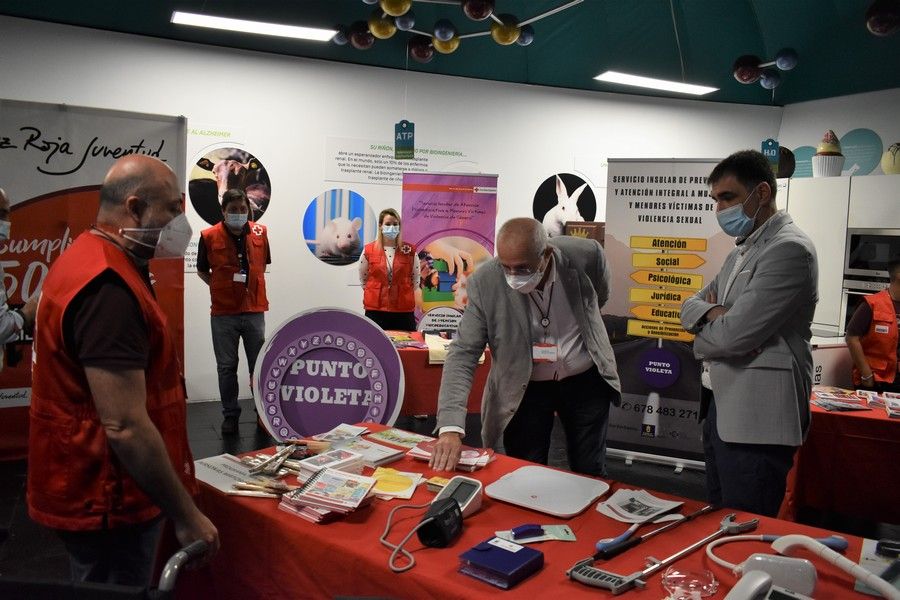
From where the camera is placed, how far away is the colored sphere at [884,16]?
A: 4.77 m

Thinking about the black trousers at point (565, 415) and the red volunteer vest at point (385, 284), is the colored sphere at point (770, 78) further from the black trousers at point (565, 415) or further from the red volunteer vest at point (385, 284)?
the black trousers at point (565, 415)

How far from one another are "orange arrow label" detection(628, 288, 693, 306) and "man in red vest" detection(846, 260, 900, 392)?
1209mm

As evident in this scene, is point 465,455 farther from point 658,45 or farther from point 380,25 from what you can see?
point 658,45

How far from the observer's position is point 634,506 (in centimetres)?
193

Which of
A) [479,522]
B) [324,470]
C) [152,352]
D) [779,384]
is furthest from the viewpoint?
[779,384]

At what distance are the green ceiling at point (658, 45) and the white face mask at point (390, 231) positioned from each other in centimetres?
190

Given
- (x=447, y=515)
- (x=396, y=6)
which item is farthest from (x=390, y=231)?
(x=447, y=515)

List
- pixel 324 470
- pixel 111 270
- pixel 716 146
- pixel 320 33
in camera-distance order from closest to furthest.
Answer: pixel 111 270
pixel 324 470
pixel 320 33
pixel 716 146

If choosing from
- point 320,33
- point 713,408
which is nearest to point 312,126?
A: point 320,33

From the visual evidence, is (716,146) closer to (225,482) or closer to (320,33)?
(320,33)

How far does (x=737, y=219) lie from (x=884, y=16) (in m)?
3.48

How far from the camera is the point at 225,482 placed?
6.97 feet

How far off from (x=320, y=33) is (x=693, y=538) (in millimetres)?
5616

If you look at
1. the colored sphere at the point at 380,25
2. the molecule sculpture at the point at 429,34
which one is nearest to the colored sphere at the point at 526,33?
the molecule sculpture at the point at 429,34
